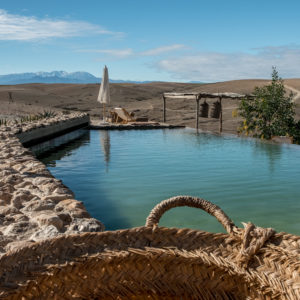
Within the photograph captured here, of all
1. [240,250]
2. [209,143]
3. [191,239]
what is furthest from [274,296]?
[209,143]

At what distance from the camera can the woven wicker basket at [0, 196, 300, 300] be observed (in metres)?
2.04

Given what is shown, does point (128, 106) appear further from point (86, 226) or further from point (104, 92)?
point (86, 226)

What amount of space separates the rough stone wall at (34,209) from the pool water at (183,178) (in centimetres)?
102

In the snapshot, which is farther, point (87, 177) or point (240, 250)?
point (87, 177)

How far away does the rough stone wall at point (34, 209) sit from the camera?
3.05 m

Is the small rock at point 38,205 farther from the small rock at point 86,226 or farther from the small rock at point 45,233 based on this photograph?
the small rock at point 45,233

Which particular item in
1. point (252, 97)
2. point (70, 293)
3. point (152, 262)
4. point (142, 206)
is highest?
point (252, 97)

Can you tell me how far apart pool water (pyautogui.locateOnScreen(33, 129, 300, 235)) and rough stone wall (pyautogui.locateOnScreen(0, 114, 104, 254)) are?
1.02 m

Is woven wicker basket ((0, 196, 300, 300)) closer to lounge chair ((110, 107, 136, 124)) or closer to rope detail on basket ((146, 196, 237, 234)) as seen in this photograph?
rope detail on basket ((146, 196, 237, 234))

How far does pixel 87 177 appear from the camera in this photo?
8.00 metres

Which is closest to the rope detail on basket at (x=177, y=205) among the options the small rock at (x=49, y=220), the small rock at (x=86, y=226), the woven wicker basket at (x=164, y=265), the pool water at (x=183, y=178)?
the woven wicker basket at (x=164, y=265)

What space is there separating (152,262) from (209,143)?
35.6ft

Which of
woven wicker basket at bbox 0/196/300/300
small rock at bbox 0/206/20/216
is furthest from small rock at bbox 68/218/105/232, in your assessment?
woven wicker basket at bbox 0/196/300/300

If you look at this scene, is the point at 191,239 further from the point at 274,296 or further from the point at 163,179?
the point at 163,179
